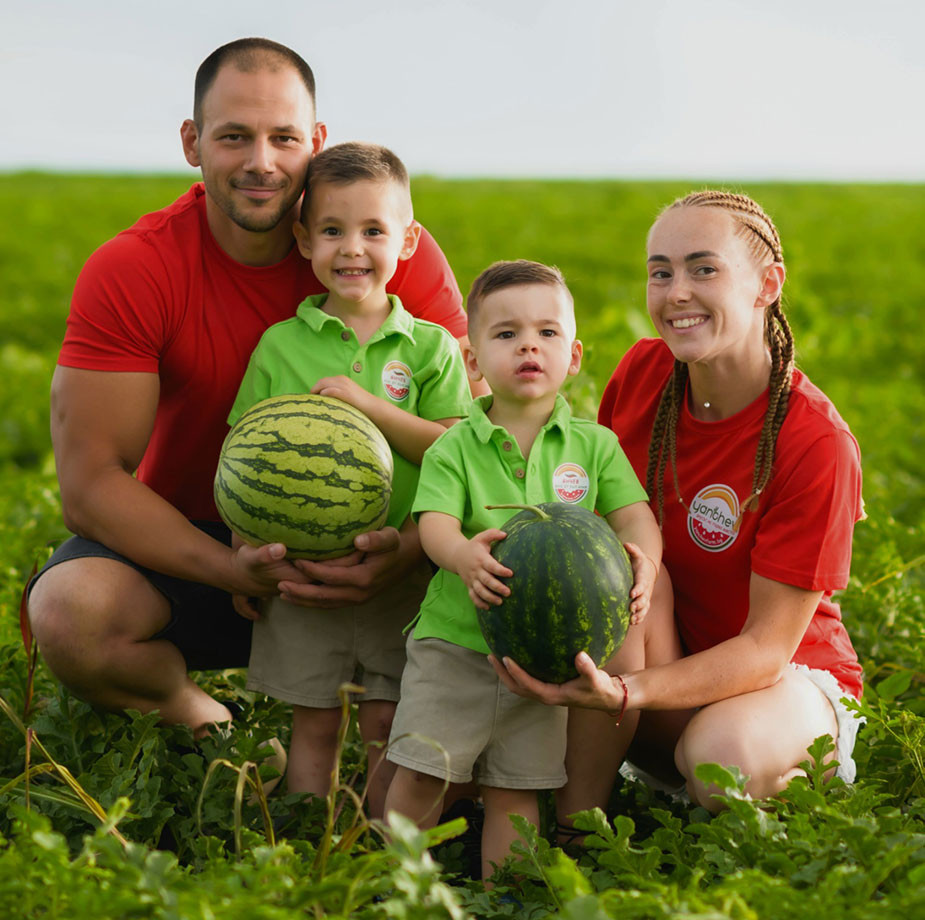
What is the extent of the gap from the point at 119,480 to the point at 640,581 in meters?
1.93

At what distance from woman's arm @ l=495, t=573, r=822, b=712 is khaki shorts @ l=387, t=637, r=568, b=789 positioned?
18 cm

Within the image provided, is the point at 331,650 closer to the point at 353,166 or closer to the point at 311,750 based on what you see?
the point at 311,750

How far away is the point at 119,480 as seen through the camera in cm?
414

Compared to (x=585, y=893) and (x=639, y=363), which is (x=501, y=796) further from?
(x=639, y=363)

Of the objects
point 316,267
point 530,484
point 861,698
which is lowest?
point 861,698

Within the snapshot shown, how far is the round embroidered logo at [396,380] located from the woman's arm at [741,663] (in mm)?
1136

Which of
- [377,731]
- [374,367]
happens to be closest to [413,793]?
[377,731]

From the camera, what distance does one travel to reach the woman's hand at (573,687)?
3293mm

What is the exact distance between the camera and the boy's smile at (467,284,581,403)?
358cm

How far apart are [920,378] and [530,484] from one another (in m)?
9.78

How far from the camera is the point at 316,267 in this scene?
159 inches

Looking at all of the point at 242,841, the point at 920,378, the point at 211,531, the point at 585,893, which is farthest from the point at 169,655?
the point at 920,378

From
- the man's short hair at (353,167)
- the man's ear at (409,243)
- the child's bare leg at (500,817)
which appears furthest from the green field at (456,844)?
the man's short hair at (353,167)

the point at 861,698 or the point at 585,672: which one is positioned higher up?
the point at 585,672
